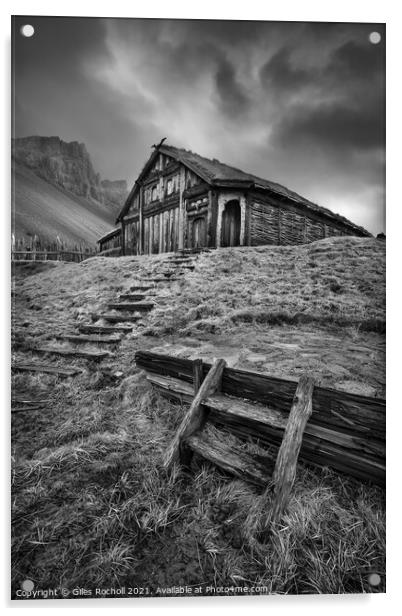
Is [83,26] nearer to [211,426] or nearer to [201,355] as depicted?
[201,355]

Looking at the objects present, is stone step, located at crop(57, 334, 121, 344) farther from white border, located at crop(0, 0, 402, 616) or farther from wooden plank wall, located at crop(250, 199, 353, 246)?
wooden plank wall, located at crop(250, 199, 353, 246)

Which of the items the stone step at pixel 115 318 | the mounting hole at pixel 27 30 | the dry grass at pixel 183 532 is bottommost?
the dry grass at pixel 183 532

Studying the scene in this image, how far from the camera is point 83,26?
7.51ft

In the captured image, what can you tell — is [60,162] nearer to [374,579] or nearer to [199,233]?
[374,579]

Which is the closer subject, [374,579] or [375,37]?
[374,579]

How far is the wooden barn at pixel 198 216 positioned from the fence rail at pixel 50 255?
2.10 ft

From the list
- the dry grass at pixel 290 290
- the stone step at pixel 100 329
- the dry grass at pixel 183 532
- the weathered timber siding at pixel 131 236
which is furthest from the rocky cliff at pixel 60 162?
the dry grass at pixel 183 532

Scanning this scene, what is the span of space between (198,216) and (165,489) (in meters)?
5.61

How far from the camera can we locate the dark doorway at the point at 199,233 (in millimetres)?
6336

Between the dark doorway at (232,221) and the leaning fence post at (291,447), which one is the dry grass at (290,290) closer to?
the leaning fence post at (291,447)

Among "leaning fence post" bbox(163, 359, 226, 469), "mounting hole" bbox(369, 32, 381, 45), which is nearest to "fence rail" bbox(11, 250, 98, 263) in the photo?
"leaning fence post" bbox(163, 359, 226, 469)

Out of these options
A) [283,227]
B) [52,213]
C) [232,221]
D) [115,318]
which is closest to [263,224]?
[283,227]

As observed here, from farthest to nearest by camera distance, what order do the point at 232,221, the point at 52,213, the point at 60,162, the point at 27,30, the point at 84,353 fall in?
the point at 232,221 < the point at 84,353 < the point at 52,213 < the point at 60,162 < the point at 27,30

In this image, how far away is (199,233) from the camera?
6.56 m
